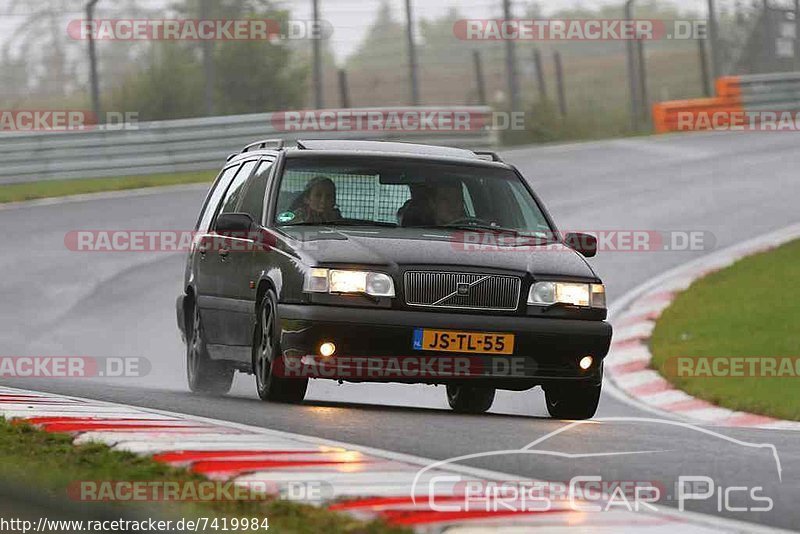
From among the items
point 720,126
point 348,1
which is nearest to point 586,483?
point 348,1

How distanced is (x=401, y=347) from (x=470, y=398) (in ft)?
8.77

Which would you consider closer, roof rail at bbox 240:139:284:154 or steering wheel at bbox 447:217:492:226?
steering wheel at bbox 447:217:492:226

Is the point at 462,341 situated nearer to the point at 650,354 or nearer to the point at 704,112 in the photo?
the point at 650,354

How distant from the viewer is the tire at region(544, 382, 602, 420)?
9594 mm

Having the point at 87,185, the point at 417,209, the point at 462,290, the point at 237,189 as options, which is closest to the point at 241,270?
the point at 237,189

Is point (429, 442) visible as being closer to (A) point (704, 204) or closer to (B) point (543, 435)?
(B) point (543, 435)

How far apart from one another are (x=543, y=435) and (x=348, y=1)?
63.3 ft

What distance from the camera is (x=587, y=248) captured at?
33.4ft

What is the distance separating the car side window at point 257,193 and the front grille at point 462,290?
142cm

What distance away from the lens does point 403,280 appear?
29.6ft

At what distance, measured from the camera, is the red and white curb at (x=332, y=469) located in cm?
539

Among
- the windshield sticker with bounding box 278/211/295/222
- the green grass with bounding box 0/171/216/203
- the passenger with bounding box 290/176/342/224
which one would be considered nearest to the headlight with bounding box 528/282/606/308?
the passenger with bounding box 290/176/342/224

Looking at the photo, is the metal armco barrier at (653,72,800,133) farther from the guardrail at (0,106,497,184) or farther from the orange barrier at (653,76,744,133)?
the guardrail at (0,106,497,184)

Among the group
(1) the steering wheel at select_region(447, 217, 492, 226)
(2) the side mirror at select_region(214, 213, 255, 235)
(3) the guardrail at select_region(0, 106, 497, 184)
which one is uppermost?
(3) the guardrail at select_region(0, 106, 497, 184)
